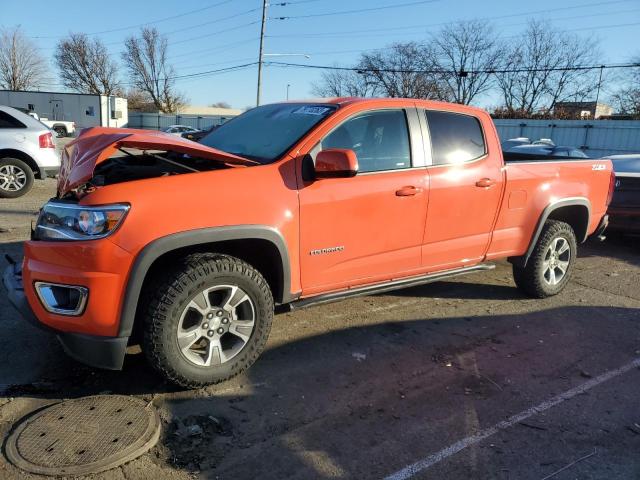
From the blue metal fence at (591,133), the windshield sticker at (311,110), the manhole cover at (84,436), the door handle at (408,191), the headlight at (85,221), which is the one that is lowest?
the manhole cover at (84,436)

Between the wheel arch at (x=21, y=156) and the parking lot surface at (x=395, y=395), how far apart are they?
5.89 meters

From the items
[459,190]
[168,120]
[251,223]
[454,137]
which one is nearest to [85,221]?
[251,223]

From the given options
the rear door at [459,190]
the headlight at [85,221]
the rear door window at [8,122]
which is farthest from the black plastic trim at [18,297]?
the rear door window at [8,122]

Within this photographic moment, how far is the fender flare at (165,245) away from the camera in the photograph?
9.51 ft

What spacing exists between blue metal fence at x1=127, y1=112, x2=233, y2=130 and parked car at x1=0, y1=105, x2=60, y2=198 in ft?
A: 146

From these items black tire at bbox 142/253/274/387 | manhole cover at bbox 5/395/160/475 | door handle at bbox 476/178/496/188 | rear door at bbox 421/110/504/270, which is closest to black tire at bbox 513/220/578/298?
rear door at bbox 421/110/504/270

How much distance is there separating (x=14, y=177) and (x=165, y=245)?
823cm

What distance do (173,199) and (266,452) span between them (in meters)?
1.49

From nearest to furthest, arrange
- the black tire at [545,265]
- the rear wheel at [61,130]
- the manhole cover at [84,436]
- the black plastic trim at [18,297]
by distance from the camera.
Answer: the manhole cover at [84,436] < the black plastic trim at [18,297] < the black tire at [545,265] < the rear wheel at [61,130]

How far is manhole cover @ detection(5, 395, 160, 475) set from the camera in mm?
2566

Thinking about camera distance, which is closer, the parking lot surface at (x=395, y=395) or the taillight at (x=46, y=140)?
the parking lot surface at (x=395, y=395)

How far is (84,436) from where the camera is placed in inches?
109

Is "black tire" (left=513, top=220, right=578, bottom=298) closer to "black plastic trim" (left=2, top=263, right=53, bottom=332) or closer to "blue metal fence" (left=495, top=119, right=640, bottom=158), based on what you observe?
"black plastic trim" (left=2, top=263, right=53, bottom=332)

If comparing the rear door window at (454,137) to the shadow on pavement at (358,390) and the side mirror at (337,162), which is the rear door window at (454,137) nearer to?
the side mirror at (337,162)
